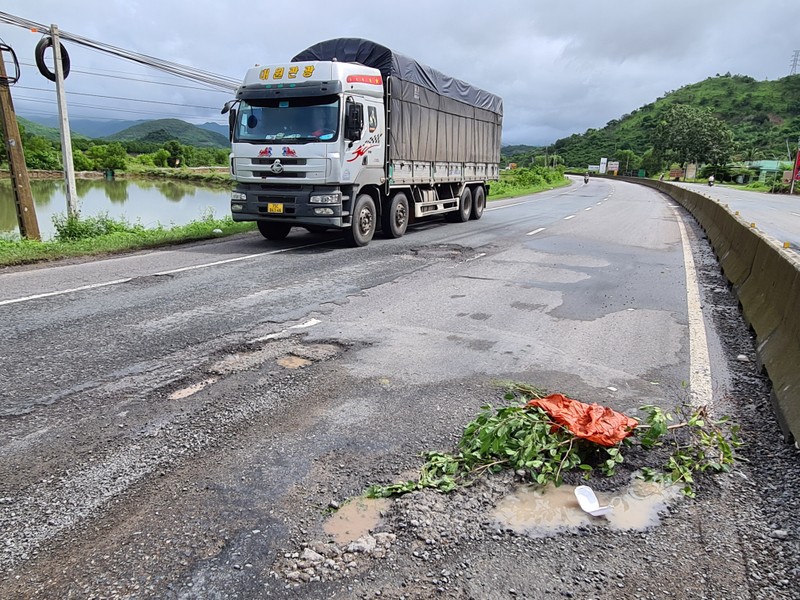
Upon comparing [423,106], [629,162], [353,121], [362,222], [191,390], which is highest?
[629,162]

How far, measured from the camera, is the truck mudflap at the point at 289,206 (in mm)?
10133

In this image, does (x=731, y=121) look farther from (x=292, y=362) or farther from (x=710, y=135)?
(x=292, y=362)

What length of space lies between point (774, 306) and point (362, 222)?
7.62m

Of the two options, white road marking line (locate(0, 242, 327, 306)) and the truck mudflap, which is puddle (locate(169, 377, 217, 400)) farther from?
the truck mudflap

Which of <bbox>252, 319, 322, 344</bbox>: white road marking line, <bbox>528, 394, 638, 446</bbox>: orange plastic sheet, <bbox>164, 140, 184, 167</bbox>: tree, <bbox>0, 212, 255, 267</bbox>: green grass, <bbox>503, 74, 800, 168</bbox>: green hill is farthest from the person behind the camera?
<bbox>503, 74, 800, 168</bbox>: green hill

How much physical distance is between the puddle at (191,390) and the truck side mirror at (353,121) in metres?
7.02

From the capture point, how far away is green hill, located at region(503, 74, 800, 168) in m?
98.9

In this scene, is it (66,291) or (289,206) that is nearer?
(66,291)

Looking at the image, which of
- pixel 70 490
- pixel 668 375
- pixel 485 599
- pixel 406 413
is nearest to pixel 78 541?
pixel 70 490

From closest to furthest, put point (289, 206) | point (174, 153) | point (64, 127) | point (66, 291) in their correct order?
point (66, 291) < point (289, 206) < point (64, 127) < point (174, 153)

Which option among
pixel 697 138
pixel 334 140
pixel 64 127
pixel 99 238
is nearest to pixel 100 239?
pixel 99 238

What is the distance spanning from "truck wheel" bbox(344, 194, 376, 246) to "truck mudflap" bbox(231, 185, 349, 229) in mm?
370

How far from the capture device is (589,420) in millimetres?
3248

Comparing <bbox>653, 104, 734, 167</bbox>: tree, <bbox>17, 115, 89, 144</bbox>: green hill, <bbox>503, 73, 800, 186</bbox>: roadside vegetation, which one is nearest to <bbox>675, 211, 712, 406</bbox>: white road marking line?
<bbox>503, 73, 800, 186</bbox>: roadside vegetation
